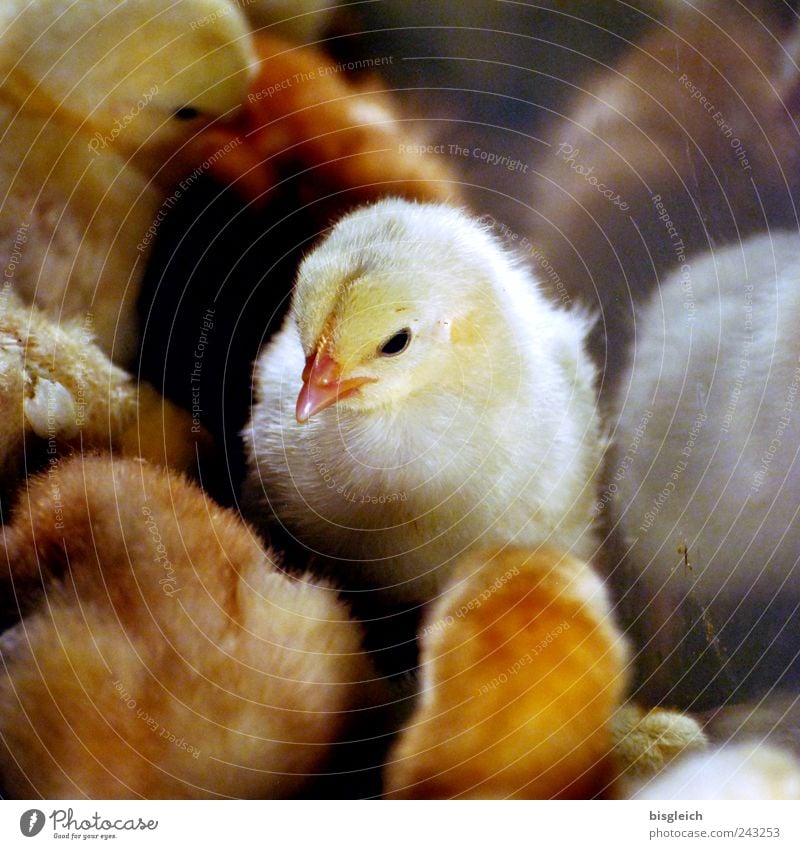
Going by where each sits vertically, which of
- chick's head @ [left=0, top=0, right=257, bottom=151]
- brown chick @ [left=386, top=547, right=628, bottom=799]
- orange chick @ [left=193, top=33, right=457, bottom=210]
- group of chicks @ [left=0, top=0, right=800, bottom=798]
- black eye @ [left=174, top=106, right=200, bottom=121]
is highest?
chick's head @ [left=0, top=0, right=257, bottom=151]

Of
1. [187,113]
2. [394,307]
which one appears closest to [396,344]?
[394,307]

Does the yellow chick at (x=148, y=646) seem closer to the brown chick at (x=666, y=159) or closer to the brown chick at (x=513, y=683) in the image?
the brown chick at (x=513, y=683)

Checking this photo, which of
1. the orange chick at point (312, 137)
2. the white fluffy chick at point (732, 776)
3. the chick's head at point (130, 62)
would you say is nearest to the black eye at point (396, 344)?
the orange chick at point (312, 137)

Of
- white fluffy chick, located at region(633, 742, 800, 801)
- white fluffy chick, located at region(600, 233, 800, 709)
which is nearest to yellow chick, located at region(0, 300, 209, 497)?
white fluffy chick, located at region(600, 233, 800, 709)

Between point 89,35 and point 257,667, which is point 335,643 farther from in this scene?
point 89,35

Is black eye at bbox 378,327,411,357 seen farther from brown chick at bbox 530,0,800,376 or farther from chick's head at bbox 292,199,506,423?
brown chick at bbox 530,0,800,376

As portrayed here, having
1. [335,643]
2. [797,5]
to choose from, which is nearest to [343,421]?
[335,643]

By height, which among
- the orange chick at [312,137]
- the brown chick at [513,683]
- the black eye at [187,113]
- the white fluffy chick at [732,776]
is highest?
the black eye at [187,113]
